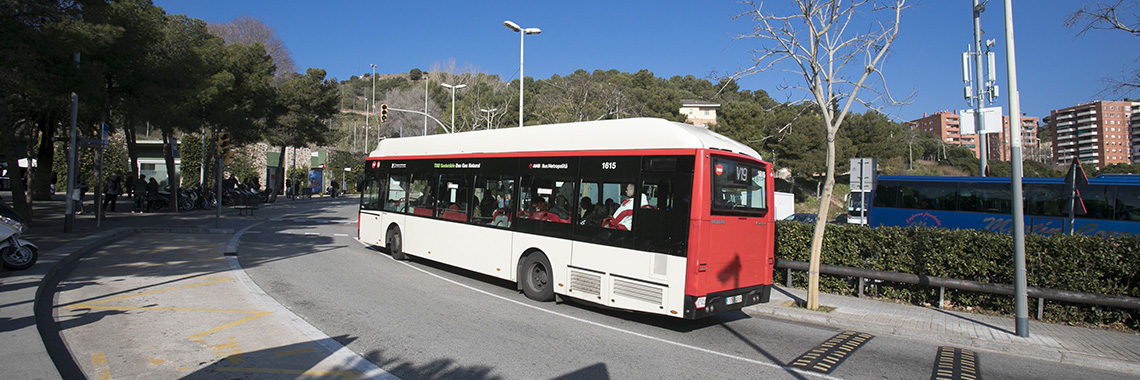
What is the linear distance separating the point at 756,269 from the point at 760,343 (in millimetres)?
1231

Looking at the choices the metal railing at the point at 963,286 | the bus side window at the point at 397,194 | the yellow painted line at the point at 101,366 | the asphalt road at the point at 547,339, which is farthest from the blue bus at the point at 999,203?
the yellow painted line at the point at 101,366

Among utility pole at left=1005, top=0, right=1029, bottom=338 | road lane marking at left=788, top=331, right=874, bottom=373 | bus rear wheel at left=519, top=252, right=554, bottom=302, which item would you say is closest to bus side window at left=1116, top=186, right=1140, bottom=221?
utility pole at left=1005, top=0, right=1029, bottom=338

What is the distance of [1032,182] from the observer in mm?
17781

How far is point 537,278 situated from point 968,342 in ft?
20.2

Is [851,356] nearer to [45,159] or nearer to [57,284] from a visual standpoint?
[57,284]

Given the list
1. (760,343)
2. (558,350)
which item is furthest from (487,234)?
(760,343)

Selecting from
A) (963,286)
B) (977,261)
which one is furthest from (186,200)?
(977,261)

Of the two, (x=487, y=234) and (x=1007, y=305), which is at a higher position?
(x=487, y=234)

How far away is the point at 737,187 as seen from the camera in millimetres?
7840

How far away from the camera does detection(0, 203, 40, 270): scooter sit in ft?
31.2

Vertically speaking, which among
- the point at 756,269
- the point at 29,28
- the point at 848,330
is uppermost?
the point at 29,28

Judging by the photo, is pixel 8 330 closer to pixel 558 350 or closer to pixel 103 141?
pixel 558 350

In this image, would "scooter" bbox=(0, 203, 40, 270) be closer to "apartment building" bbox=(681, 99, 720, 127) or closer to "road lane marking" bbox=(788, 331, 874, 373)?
"road lane marking" bbox=(788, 331, 874, 373)

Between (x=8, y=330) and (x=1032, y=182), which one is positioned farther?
(x=1032, y=182)
